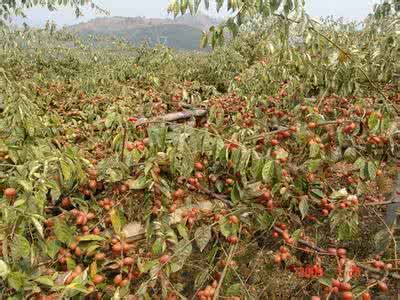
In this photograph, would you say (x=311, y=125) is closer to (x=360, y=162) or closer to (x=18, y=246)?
(x=360, y=162)

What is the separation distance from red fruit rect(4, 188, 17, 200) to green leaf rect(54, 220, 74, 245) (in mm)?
235

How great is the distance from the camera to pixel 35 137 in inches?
118

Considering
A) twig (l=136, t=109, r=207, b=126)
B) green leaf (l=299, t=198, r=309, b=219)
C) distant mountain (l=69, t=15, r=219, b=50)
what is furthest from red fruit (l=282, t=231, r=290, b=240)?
distant mountain (l=69, t=15, r=219, b=50)

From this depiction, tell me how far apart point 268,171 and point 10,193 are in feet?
4.14

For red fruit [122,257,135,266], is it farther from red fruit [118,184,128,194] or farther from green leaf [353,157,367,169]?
green leaf [353,157,367,169]

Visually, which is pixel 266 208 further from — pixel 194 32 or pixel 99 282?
pixel 194 32

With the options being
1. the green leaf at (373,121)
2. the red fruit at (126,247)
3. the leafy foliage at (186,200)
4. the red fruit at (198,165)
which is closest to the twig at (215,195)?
the leafy foliage at (186,200)

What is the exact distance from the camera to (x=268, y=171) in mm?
2189

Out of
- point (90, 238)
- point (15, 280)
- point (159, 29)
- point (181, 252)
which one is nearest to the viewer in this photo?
point (15, 280)

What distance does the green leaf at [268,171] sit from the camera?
2184 millimetres

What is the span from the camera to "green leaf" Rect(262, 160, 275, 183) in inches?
86.0

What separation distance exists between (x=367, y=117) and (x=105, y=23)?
80670mm

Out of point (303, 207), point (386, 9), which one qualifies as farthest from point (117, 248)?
point (386, 9)

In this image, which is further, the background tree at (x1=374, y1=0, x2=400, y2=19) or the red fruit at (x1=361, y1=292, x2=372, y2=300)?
the background tree at (x1=374, y1=0, x2=400, y2=19)
